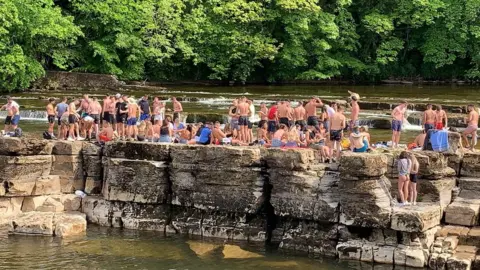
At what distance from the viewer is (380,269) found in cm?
1525

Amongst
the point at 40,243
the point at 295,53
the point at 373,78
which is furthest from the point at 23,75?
the point at 373,78

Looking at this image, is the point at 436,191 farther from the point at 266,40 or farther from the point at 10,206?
the point at 266,40

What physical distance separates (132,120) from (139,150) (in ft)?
9.88

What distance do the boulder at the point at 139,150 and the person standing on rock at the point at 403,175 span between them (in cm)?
626

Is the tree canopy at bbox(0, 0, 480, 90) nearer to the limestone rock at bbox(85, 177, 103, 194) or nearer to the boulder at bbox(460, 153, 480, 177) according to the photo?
the limestone rock at bbox(85, 177, 103, 194)

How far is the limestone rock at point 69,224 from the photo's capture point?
17703 millimetres

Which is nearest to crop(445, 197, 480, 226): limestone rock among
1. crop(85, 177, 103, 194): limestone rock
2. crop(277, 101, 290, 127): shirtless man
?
crop(277, 101, 290, 127): shirtless man

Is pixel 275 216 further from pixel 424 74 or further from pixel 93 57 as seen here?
pixel 424 74

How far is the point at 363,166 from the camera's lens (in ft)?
51.7

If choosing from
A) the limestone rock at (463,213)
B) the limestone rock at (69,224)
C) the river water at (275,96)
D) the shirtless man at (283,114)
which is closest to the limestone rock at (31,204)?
the limestone rock at (69,224)

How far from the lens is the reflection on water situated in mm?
15508

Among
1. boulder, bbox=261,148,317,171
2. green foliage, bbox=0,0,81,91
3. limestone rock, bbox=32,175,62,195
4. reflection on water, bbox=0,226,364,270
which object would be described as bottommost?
reflection on water, bbox=0,226,364,270

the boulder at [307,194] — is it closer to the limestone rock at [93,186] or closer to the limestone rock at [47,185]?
the limestone rock at [93,186]

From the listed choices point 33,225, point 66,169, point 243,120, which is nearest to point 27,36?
point 66,169
